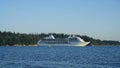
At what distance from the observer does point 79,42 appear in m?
171

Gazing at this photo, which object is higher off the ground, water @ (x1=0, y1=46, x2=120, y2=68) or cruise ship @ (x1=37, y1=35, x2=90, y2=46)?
cruise ship @ (x1=37, y1=35, x2=90, y2=46)

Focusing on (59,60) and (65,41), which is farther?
(65,41)

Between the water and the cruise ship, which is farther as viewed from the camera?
the cruise ship

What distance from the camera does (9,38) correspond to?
7756 inches

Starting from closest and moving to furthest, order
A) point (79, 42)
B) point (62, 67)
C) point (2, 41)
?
point (62, 67)
point (79, 42)
point (2, 41)

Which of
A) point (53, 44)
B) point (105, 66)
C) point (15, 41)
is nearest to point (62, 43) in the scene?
point (53, 44)

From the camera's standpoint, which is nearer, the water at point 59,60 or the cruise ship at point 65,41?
the water at point 59,60

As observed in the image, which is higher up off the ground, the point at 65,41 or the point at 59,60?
the point at 65,41

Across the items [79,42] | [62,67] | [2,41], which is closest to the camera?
[62,67]

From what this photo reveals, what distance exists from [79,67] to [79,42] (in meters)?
130

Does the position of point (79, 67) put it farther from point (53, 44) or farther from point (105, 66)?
point (53, 44)

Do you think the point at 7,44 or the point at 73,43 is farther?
the point at 7,44

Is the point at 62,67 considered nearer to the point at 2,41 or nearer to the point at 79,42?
the point at 79,42

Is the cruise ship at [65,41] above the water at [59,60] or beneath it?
above
